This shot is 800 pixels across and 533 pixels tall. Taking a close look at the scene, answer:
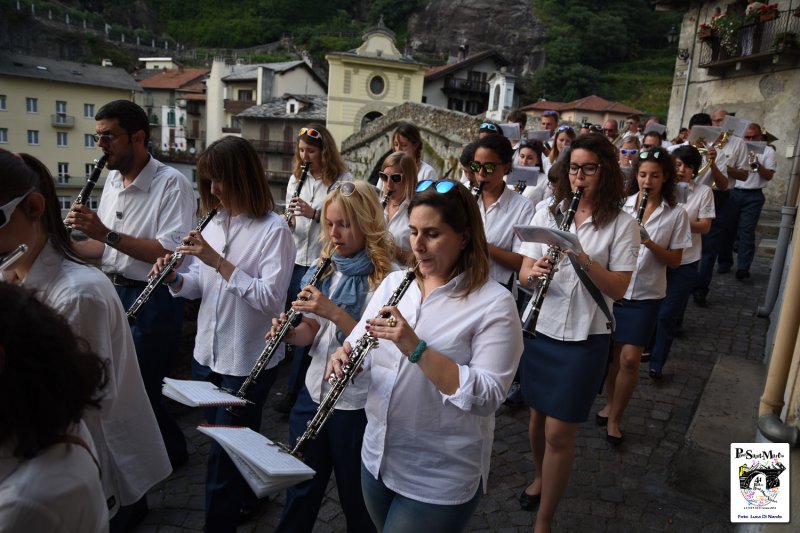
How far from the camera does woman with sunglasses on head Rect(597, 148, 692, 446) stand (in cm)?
446

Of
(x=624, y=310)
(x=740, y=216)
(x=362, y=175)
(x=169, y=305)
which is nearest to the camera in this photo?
(x=169, y=305)

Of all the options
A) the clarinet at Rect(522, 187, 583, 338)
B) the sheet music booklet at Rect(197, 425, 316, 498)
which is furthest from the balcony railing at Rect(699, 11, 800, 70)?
the sheet music booklet at Rect(197, 425, 316, 498)

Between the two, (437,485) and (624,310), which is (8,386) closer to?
(437,485)

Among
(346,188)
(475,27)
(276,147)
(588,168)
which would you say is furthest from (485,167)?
(475,27)

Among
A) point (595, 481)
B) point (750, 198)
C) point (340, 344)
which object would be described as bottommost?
point (595, 481)

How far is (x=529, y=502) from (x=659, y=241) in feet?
8.11

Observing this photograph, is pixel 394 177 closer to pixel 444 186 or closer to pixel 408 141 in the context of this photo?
pixel 408 141

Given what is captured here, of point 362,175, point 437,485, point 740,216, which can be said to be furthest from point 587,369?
point 362,175

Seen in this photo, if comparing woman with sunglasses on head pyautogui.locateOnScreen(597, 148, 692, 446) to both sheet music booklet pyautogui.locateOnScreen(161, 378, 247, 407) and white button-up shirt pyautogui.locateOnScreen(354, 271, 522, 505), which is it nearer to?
white button-up shirt pyautogui.locateOnScreen(354, 271, 522, 505)

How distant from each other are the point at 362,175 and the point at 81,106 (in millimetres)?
11634

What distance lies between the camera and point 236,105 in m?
49.2

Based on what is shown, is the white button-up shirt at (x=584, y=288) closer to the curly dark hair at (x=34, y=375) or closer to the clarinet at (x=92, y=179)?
the curly dark hair at (x=34, y=375)

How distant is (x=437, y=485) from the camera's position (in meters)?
2.20

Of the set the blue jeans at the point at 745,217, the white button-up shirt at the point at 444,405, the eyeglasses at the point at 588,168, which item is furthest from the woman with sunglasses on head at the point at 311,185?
the blue jeans at the point at 745,217
